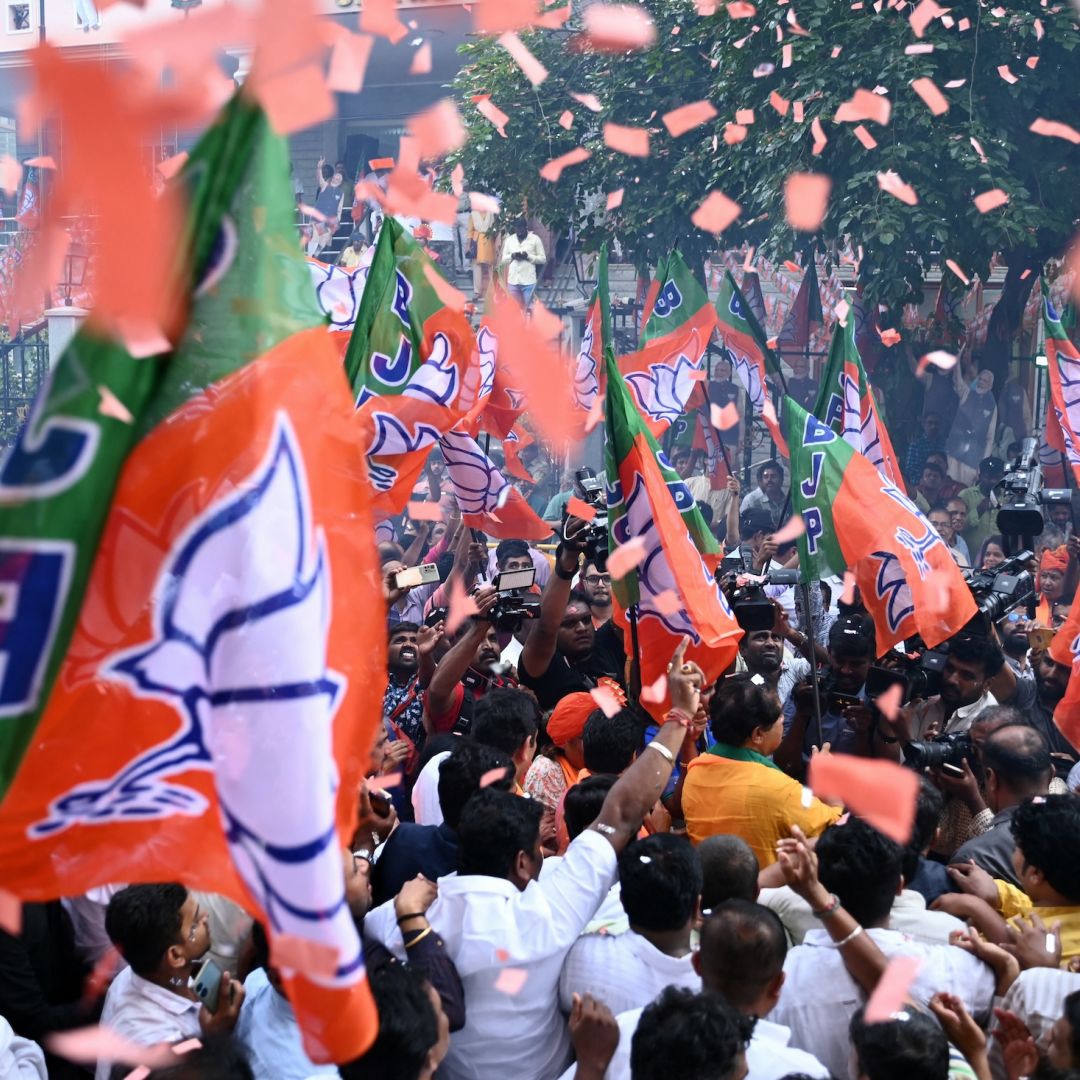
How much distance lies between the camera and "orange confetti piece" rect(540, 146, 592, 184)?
15.9 metres

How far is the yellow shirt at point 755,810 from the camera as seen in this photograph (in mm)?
4262

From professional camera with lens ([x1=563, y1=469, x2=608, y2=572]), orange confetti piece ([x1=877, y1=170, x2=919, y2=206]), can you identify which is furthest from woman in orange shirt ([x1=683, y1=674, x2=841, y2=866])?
orange confetti piece ([x1=877, y1=170, x2=919, y2=206])

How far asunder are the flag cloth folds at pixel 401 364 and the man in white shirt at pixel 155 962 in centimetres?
293

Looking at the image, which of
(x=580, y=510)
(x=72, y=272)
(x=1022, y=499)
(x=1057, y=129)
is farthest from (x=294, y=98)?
(x=72, y=272)

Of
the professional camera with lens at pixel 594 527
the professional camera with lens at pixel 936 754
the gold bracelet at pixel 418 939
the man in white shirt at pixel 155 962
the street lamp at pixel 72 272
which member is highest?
the gold bracelet at pixel 418 939

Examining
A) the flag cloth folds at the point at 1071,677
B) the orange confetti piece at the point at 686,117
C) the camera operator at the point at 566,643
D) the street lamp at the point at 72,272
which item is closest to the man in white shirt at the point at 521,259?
the orange confetti piece at the point at 686,117

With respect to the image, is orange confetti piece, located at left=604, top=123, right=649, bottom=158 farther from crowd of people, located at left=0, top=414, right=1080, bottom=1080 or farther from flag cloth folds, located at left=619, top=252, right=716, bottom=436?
crowd of people, located at left=0, top=414, right=1080, bottom=1080

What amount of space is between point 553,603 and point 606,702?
1.87 ft

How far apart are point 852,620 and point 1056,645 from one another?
119cm

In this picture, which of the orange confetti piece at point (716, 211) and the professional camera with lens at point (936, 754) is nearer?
the professional camera with lens at point (936, 754)

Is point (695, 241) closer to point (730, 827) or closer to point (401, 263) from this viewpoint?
point (401, 263)

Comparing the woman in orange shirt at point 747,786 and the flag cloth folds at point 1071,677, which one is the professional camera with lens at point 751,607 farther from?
the woman in orange shirt at point 747,786

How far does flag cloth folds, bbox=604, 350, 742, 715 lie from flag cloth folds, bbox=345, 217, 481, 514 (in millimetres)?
1279

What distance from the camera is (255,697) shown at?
246cm
